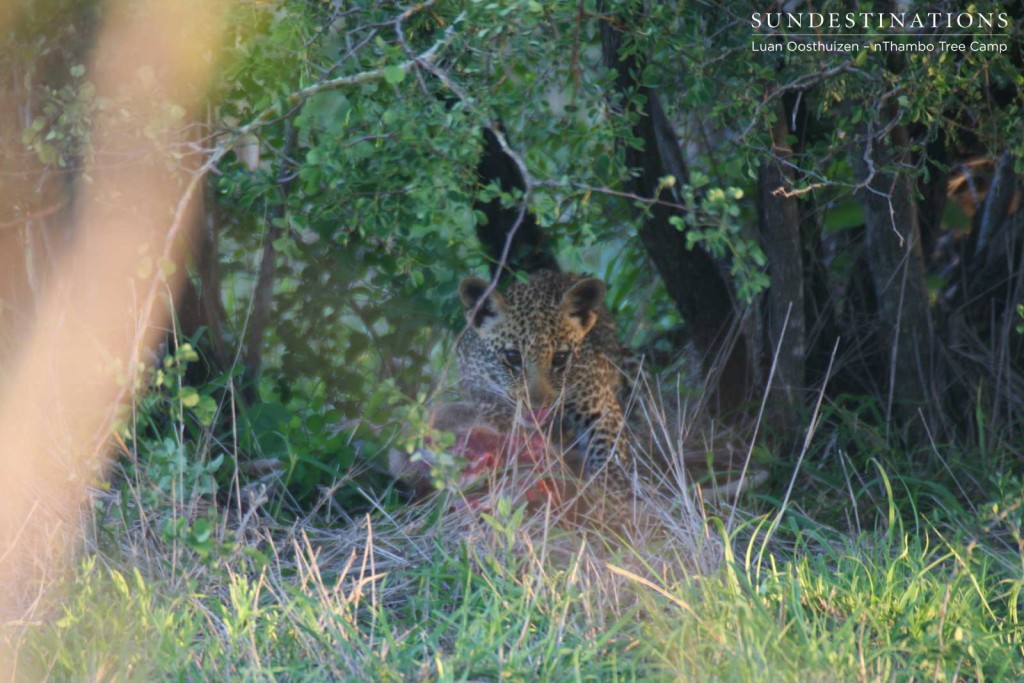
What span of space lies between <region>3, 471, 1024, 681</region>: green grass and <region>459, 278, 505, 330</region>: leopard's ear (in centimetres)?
133

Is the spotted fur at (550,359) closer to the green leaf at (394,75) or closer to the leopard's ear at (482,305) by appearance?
the leopard's ear at (482,305)

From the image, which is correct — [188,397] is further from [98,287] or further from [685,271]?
[685,271]

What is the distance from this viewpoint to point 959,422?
5.95 m

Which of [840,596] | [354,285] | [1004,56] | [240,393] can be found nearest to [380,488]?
[240,393]

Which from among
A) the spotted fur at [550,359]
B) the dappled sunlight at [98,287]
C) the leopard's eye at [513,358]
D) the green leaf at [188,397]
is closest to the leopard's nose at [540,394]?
the spotted fur at [550,359]

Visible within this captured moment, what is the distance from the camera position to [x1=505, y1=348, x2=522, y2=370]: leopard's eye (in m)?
5.83

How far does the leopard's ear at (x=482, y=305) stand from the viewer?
5578mm

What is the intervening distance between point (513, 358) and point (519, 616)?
2173mm

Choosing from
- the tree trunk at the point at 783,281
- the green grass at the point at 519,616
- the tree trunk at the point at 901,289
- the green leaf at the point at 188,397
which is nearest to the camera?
the green leaf at the point at 188,397

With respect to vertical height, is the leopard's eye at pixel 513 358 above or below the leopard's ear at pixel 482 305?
below

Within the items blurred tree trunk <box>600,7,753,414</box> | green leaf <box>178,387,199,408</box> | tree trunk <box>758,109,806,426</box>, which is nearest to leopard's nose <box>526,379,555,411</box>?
blurred tree trunk <box>600,7,753,414</box>

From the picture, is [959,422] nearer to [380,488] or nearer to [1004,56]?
[1004,56]

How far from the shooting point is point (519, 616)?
150 inches

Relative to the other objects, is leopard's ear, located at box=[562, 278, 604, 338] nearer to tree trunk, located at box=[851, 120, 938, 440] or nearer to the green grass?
tree trunk, located at box=[851, 120, 938, 440]
